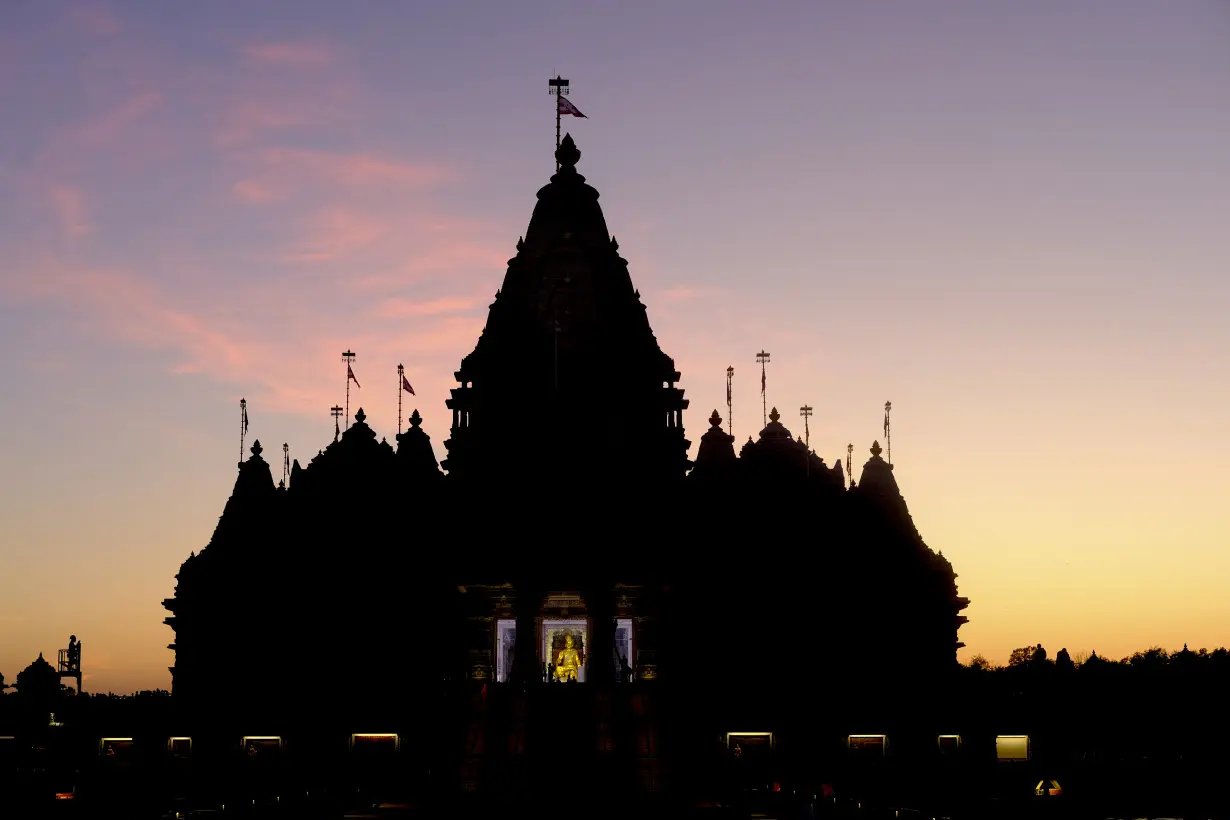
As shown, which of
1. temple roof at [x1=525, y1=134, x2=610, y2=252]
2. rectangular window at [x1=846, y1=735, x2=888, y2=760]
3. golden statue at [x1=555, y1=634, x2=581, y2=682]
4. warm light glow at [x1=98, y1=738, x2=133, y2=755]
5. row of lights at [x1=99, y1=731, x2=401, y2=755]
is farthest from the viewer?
temple roof at [x1=525, y1=134, x2=610, y2=252]

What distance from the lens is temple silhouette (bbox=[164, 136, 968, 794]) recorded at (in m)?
60.7

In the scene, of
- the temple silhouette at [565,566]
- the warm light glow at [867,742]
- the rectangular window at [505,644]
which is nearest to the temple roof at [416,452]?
the temple silhouette at [565,566]

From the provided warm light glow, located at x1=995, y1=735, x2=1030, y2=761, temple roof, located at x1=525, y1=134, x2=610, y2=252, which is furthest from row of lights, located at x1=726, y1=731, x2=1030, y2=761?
temple roof, located at x1=525, y1=134, x2=610, y2=252

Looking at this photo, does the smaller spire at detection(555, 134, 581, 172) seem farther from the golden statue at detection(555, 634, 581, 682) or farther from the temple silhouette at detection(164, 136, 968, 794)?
the golden statue at detection(555, 634, 581, 682)

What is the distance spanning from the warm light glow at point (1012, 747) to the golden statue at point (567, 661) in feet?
56.2

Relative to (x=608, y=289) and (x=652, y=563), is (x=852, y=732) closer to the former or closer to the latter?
(x=652, y=563)

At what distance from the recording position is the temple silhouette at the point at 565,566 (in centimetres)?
6069

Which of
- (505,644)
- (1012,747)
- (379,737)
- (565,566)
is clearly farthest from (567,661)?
(1012,747)

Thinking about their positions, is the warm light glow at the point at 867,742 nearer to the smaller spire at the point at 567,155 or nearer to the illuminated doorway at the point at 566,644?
the illuminated doorway at the point at 566,644

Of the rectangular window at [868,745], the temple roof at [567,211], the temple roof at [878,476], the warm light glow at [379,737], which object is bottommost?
the rectangular window at [868,745]

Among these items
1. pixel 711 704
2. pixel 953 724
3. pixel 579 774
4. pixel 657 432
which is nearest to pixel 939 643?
pixel 953 724

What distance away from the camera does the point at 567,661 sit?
205 feet

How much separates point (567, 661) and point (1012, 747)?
18.2 metres

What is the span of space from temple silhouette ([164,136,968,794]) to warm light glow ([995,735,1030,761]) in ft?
8.55
